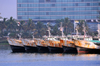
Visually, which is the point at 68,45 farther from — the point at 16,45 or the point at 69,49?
the point at 16,45

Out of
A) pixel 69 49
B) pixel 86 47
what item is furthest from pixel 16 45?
pixel 86 47

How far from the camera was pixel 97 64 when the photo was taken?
6369 centimetres

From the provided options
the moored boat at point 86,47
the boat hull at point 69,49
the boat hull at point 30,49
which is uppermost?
the moored boat at point 86,47

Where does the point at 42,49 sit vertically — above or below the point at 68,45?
below

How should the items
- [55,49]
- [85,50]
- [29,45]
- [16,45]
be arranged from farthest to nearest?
1. [16,45]
2. [29,45]
3. [55,49]
4. [85,50]

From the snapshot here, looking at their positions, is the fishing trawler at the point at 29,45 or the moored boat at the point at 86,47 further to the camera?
the fishing trawler at the point at 29,45

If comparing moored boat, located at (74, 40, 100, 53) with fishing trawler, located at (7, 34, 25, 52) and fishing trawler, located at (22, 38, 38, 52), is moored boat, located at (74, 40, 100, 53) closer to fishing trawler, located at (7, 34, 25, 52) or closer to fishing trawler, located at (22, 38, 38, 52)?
fishing trawler, located at (22, 38, 38, 52)

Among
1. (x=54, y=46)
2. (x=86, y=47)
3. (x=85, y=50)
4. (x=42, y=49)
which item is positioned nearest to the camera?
(x=86, y=47)

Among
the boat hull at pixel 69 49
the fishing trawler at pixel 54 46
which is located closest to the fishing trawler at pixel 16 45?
the fishing trawler at pixel 54 46

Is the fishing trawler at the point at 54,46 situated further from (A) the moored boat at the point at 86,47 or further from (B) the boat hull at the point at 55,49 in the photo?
(A) the moored boat at the point at 86,47

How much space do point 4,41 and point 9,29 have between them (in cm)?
2302

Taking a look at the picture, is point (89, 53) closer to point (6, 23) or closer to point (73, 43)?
point (73, 43)

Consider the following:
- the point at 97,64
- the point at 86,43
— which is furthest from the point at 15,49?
the point at 97,64

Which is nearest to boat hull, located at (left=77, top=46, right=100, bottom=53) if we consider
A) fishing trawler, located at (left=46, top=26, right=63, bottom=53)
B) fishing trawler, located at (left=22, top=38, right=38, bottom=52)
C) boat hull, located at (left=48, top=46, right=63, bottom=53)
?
fishing trawler, located at (left=46, top=26, right=63, bottom=53)
